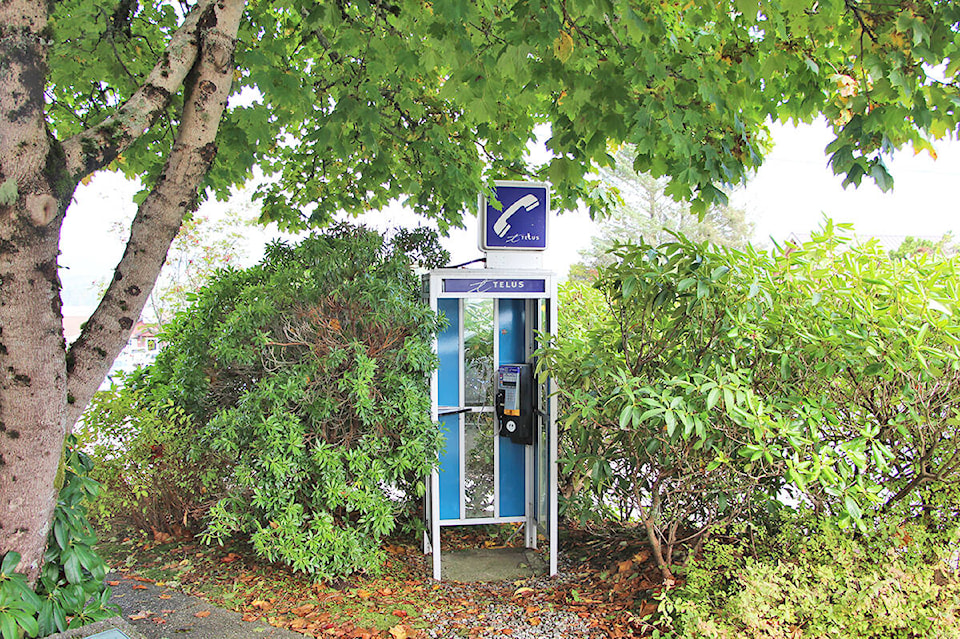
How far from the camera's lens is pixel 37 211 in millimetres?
2412

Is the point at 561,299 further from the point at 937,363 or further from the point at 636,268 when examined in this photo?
the point at 937,363

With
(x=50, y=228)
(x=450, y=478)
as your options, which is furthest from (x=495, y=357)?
(x=50, y=228)

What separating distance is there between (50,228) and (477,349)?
9.12ft

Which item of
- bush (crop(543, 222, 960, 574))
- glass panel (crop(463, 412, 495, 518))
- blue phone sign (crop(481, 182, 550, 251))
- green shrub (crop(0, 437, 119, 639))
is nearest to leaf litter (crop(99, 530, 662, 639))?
bush (crop(543, 222, 960, 574))

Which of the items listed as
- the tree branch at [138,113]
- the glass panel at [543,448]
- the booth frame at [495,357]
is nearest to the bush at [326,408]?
the booth frame at [495,357]

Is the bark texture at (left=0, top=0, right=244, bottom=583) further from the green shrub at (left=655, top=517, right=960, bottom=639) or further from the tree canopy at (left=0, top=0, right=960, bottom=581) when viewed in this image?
the green shrub at (left=655, top=517, right=960, bottom=639)

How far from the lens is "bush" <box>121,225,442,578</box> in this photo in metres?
3.99

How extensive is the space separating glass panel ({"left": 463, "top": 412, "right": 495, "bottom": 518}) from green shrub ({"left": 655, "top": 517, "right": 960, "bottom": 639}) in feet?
5.14

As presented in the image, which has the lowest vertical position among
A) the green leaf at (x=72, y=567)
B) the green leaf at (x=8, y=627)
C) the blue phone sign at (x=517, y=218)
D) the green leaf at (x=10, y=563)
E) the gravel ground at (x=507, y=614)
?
the gravel ground at (x=507, y=614)

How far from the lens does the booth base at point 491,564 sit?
438 centimetres

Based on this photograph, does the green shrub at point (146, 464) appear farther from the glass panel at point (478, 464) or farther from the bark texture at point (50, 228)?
the bark texture at point (50, 228)

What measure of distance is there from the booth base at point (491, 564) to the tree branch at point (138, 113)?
323 centimetres

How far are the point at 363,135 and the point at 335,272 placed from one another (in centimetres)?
91

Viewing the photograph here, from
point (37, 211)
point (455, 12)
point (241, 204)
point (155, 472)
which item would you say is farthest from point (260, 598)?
point (241, 204)
